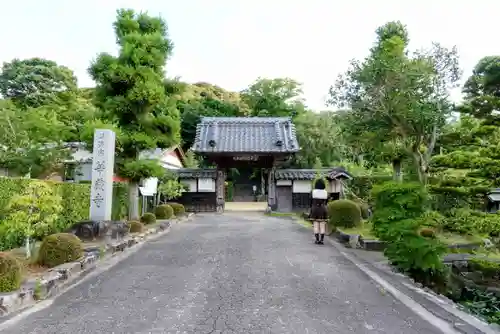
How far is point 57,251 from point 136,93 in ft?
27.0

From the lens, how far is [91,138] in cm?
1397

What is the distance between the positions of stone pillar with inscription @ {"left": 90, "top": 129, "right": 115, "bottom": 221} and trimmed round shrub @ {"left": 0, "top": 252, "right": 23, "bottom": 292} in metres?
6.33

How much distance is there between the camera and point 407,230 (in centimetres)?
775

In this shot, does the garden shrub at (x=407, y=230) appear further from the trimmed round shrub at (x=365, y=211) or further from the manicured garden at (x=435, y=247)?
the trimmed round shrub at (x=365, y=211)

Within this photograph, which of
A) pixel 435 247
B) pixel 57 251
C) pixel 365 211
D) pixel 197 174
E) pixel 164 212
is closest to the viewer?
pixel 435 247

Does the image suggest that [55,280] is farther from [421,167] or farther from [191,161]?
[191,161]

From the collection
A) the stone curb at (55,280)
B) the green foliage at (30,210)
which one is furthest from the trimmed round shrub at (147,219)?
the green foliage at (30,210)

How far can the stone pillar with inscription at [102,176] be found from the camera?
39.9 feet

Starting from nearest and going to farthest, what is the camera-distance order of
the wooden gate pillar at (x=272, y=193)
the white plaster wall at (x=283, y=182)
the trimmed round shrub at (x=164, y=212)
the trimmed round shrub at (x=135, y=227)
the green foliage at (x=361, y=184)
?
the trimmed round shrub at (x=135, y=227)
the trimmed round shrub at (x=164, y=212)
the green foliage at (x=361, y=184)
the wooden gate pillar at (x=272, y=193)
the white plaster wall at (x=283, y=182)

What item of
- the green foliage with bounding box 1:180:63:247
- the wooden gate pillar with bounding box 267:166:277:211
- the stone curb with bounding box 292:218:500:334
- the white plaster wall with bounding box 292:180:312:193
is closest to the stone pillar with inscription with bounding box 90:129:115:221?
the green foliage with bounding box 1:180:63:247

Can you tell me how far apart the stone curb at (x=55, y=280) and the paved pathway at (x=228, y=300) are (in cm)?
34

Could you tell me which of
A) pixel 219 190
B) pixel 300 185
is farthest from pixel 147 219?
pixel 300 185

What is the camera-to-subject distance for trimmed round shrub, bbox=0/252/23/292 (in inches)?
223

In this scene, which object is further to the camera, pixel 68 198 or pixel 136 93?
pixel 136 93
